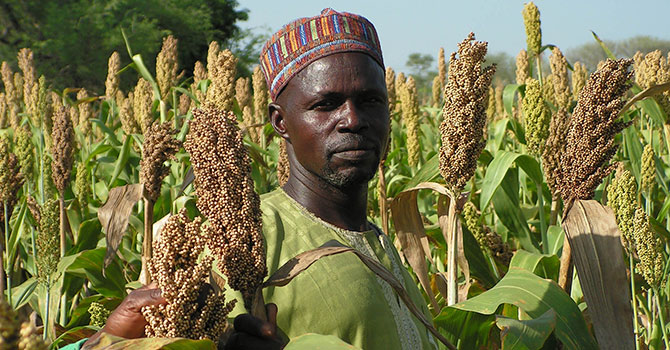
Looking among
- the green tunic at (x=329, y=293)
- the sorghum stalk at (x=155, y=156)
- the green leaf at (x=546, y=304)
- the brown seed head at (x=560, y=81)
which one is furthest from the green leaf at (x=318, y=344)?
the brown seed head at (x=560, y=81)

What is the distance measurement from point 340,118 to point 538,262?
4.05ft

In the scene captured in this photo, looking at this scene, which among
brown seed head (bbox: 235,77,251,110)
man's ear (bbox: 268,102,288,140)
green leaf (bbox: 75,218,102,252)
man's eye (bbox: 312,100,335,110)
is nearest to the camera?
man's eye (bbox: 312,100,335,110)

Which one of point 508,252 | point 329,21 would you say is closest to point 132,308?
point 329,21

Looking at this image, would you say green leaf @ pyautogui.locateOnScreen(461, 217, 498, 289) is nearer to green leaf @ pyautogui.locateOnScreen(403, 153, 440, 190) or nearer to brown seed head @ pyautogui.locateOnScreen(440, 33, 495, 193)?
green leaf @ pyautogui.locateOnScreen(403, 153, 440, 190)

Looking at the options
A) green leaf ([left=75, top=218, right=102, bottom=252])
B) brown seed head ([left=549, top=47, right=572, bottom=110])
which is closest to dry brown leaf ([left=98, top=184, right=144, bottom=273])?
green leaf ([left=75, top=218, right=102, bottom=252])

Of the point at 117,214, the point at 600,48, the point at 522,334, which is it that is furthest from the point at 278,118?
the point at 600,48

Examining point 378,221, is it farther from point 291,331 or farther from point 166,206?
point 291,331

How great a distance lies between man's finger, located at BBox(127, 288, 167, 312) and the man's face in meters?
0.79

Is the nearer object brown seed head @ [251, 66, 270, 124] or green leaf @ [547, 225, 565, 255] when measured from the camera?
green leaf @ [547, 225, 565, 255]

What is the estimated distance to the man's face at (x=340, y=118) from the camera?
1851 mm

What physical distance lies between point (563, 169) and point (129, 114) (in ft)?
10.9

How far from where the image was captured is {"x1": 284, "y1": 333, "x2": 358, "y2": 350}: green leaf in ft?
3.96

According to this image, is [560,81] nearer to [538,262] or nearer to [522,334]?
[538,262]

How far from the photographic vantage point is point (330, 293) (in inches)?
71.3
